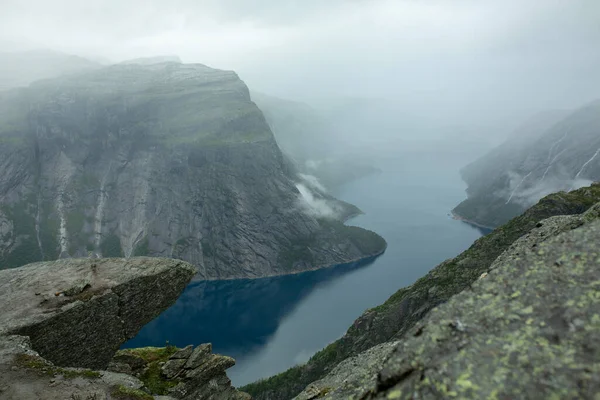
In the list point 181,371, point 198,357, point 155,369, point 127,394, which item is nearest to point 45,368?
point 127,394

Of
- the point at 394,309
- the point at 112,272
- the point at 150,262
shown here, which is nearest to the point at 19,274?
the point at 112,272

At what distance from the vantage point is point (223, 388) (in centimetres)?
3878

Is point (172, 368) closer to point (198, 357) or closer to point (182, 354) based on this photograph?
point (182, 354)

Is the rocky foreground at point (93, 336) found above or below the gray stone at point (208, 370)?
above

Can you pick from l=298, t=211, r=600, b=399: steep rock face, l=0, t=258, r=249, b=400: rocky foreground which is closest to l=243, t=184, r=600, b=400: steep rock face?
l=0, t=258, r=249, b=400: rocky foreground

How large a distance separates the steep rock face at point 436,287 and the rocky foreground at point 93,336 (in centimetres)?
2965

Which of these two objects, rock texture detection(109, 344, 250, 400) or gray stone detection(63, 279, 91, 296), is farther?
rock texture detection(109, 344, 250, 400)

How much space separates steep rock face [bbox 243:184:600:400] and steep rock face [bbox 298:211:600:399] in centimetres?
4115

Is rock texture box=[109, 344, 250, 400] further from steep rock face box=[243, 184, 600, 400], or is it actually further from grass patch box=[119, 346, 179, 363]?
steep rock face box=[243, 184, 600, 400]

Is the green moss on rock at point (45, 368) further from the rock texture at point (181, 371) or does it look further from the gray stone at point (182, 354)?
the gray stone at point (182, 354)

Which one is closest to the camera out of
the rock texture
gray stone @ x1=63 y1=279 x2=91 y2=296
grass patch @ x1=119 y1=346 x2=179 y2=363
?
gray stone @ x1=63 y1=279 x2=91 y2=296

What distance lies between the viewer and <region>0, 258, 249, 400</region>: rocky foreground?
76.5 ft

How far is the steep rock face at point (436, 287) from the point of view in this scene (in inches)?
2212

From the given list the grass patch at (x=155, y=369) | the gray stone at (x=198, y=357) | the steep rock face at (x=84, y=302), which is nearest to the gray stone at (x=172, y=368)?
the grass patch at (x=155, y=369)
